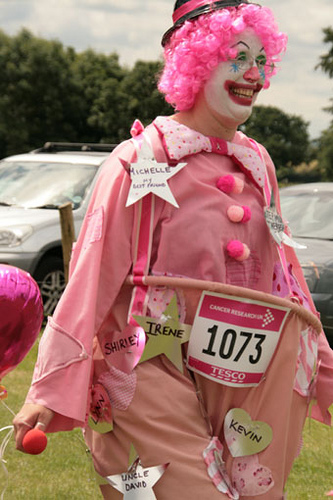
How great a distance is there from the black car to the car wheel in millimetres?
2221

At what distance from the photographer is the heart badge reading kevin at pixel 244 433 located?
2.91 metres

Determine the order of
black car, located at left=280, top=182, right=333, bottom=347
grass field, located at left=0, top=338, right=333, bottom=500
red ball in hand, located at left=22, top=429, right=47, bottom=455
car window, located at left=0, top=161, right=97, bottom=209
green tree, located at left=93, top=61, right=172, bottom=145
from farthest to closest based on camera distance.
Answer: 1. green tree, located at left=93, top=61, right=172, bottom=145
2. car window, located at left=0, top=161, right=97, bottom=209
3. black car, located at left=280, top=182, right=333, bottom=347
4. grass field, located at left=0, top=338, right=333, bottom=500
5. red ball in hand, located at left=22, top=429, right=47, bottom=455

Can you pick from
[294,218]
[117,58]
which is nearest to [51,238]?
[294,218]

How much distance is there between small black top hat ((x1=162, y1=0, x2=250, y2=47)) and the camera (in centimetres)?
317

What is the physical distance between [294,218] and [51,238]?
7.49 ft

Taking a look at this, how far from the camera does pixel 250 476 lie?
291cm

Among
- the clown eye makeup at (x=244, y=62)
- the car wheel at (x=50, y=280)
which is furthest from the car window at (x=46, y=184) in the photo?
the clown eye makeup at (x=244, y=62)

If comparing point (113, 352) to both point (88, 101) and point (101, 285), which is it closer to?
point (101, 285)

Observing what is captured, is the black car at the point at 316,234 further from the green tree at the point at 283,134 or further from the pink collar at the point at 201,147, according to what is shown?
the green tree at the point at 283,134

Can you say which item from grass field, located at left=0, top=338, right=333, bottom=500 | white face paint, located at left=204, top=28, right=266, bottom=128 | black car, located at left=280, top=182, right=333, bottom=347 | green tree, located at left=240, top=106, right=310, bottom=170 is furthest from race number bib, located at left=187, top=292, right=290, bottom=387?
green tree, located at left=240, top=106, right=310, bottom=170

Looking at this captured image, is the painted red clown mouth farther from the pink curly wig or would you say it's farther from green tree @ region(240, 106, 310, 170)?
green tree @ region(240, 106, 310, 170)

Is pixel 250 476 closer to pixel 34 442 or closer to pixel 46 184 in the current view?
pixel 34 442

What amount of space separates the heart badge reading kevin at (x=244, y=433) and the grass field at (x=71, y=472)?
4.37 ft

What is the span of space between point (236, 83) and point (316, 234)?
5076mm
